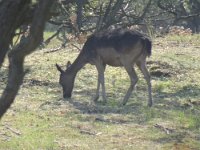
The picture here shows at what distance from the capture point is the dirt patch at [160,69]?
1427 cm

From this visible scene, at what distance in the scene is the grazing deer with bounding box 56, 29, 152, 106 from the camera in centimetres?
1101

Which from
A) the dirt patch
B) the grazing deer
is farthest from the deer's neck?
the dirt patch

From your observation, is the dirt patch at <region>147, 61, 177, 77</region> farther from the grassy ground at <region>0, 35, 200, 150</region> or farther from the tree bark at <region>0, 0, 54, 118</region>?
the tree bark at <region>0, 0, 54, 118</region>

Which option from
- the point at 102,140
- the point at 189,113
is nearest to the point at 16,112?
the point at 102,140

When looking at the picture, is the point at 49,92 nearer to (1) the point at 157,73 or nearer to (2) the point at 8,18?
(1) the point at 157,73

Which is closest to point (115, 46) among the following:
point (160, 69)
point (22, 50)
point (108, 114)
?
point (108, 114)

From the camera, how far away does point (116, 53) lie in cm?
1122

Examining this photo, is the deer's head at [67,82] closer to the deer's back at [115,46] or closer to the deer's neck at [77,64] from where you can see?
the deer's neck at [77,64]

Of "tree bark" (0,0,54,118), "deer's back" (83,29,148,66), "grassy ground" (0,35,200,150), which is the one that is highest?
"deer's back" (83,29,148,66)

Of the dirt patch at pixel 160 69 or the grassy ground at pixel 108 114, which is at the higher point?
the dirt patch at pixel 160 69

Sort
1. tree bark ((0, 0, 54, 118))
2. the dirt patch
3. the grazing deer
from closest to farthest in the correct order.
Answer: tree bark ((0, 0, 54, 118)) < the grazing deer < the dirt patch

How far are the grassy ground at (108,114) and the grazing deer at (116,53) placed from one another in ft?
1.18

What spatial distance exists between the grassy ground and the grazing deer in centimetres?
36

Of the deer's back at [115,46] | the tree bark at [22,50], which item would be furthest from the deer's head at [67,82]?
the tree bark at [22,50]
